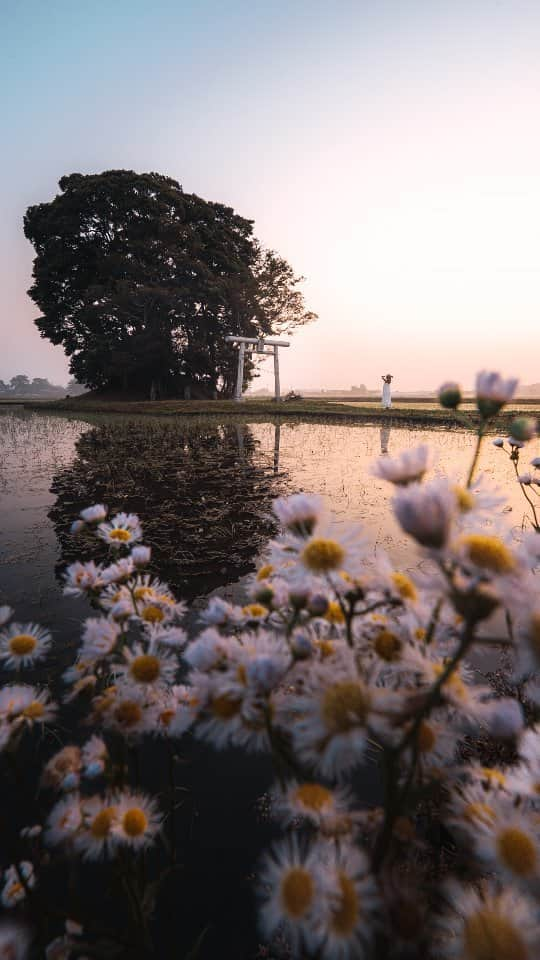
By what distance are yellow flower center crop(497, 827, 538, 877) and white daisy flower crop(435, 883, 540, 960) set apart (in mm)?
34

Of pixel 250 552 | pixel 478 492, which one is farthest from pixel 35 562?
pixel 478 492

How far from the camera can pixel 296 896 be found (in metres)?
0.65

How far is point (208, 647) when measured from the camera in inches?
31.1

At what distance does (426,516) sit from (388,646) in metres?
0.35

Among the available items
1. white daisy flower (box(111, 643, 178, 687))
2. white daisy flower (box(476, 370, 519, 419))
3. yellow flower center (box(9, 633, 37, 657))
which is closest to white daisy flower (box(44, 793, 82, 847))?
white daisy flower (box(111, 643, 178, 687))

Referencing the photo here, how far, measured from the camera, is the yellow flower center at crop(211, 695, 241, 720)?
786 mm

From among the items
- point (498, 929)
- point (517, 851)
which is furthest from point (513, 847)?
point (498, 929)

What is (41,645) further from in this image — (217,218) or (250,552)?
(217,218)

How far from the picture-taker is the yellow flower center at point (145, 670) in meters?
1.05

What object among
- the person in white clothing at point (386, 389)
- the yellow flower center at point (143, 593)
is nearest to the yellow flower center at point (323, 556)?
the yellow flower center at point (143, 593)

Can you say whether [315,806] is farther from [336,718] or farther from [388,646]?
[388,646]

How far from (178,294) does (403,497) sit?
97.1 ft

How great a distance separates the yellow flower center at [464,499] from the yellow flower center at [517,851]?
0.54 m

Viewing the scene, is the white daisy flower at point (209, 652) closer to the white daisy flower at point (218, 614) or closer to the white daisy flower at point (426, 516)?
the white daisy flower at point (218, 614)
